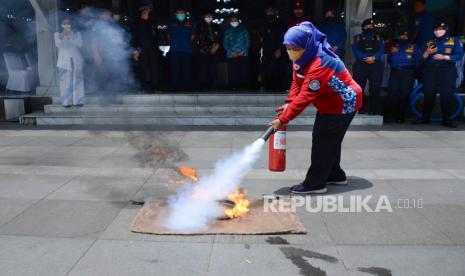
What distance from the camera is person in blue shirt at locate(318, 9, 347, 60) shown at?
9.75 meters

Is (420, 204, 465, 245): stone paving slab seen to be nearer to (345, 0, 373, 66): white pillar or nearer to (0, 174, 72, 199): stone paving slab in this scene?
(0, 174, 72, 199): stone paving slab

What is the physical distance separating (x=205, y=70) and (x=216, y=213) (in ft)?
24.4

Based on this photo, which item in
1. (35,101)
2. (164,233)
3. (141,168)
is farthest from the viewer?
(35,101)

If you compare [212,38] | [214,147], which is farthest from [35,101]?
[214,147]

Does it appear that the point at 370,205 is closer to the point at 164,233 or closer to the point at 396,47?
the point at 164,233

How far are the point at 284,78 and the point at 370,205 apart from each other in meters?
6.41

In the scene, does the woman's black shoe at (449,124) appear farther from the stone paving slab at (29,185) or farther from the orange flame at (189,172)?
the stone paving slab at (29,185)

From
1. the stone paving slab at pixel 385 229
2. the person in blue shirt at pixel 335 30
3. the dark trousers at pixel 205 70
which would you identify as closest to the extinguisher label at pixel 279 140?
the stone paving slab at pixel 385 229

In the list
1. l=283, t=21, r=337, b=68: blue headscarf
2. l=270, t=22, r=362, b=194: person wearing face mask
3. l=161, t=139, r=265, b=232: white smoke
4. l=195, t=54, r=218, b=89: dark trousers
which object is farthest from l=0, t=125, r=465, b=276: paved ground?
l=195, t=54, r=218, b=89: dark trousers

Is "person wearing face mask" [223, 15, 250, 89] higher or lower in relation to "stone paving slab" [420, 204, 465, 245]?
higher

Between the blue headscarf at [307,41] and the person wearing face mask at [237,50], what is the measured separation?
6168mm

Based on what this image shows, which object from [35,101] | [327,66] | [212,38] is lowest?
[35,101]

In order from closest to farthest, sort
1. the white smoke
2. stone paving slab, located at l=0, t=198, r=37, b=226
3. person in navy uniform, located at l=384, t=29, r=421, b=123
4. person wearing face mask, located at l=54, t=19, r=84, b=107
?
the white smoke
stone paving slab, located at l=0, t=198, r=37, b=226
person in navy uniform, located at l=384, t=29, r=421, b=123
person wearing face mask, located at l=54, t=19, r=84, b=107

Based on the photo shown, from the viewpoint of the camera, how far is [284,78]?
1080cm
